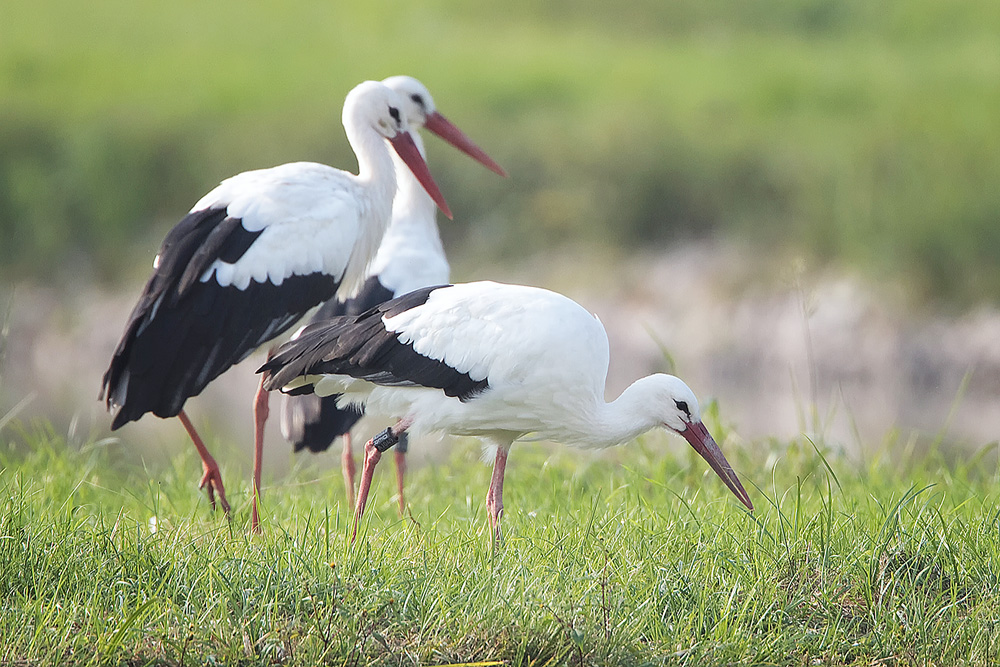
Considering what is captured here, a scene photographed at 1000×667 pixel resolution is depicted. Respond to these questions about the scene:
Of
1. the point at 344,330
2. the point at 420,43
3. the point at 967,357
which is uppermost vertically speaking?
the point at 420,43

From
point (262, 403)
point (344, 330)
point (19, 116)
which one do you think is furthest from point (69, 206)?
point (344, 330)

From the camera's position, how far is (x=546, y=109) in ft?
45.2

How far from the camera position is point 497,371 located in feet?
11.9

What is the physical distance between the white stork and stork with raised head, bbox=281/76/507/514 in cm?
29

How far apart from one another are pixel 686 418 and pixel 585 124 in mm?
9138

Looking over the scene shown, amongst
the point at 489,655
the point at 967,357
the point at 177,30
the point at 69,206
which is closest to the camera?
the point at 489,655

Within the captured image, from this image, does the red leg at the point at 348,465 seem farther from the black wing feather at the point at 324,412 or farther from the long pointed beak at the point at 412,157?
the long pointed beak at the point at 412,157

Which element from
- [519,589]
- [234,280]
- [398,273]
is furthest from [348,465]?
[519,589]

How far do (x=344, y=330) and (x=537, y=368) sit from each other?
625 mm

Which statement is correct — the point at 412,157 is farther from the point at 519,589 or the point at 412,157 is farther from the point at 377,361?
the point at 519,589

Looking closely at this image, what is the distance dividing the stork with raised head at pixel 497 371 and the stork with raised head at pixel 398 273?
717mm

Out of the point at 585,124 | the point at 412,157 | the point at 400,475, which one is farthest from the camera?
the point at 585,124

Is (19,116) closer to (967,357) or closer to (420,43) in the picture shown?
(420,43)

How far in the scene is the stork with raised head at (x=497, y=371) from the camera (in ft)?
11.9
